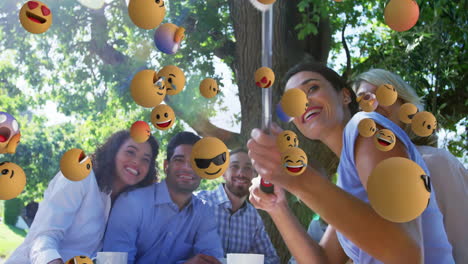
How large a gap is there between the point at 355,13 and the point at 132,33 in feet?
3.49

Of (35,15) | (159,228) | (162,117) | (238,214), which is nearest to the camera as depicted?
(35,15)

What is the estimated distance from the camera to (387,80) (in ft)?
3.03

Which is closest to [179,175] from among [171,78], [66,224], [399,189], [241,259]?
[66,224]

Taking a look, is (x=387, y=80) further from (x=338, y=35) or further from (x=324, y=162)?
(x=338, y=35)

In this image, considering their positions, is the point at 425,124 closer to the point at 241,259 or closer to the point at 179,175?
the point at 241,259

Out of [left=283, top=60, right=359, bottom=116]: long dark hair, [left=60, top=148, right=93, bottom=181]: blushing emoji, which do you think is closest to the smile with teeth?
[left=60, top=148, right=93, bottom=181]: blushing emoji

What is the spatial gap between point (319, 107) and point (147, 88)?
2.14 ft

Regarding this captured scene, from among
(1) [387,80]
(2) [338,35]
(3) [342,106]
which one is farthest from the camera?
(2) [338,35]

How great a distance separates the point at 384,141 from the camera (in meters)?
0.42

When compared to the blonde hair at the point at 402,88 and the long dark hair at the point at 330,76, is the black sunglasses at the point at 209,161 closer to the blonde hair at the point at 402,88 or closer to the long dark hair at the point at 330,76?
the blonde hair at the point at 402,88

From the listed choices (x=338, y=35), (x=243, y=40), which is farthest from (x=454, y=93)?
(x=243, y=40)

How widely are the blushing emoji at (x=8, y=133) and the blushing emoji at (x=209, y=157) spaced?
14cm

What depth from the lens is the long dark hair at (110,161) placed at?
1225 millimetres

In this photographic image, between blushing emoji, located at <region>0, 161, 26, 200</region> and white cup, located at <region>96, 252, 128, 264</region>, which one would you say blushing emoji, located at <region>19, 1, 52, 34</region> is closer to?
blushing emoji, located at <region>0, 161, 26, 200</region>
